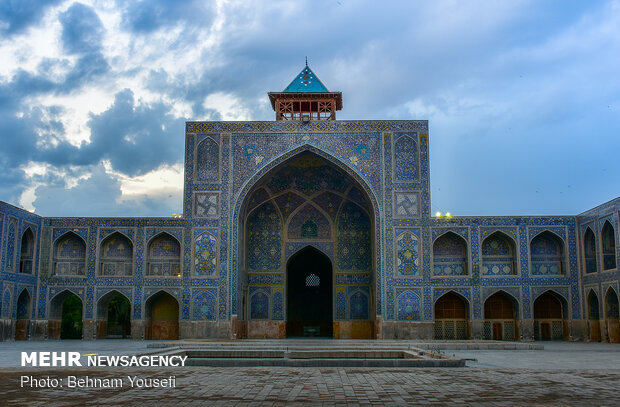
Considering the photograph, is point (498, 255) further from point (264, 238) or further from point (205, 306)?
point (205, 306)

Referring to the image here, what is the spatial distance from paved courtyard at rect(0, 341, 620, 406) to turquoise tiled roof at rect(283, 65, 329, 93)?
1656cm

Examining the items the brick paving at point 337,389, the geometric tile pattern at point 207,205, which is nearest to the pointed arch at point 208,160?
the geometric tile pattern at point 207,205

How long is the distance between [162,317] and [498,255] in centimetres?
1202

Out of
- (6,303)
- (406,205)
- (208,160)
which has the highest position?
(208,160)

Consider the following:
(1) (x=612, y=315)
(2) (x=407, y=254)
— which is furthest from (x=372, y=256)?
(1) (x=612, y=315)

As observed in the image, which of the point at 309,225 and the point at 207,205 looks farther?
the point at 309,225

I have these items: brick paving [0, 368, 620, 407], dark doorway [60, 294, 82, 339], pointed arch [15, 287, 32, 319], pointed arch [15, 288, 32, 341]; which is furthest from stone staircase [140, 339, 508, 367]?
dark doorway [60, 294, 82, 339]

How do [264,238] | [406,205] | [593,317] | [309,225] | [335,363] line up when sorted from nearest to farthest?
[335,363] < [593,317] < [406,205] < [264,238] < [309,225]

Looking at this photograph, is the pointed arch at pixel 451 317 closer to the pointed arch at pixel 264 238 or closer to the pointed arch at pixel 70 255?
the pointed arch at pixel 264 238

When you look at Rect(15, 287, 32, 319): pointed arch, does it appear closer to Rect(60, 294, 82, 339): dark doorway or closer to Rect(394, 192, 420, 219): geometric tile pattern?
Rect(60, 294, 82, 339): dark doorway

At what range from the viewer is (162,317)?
22516 millimetres

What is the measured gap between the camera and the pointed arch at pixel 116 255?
22156mm

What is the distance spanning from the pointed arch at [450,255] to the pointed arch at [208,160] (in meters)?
8.02

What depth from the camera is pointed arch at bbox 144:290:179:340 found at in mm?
22109
